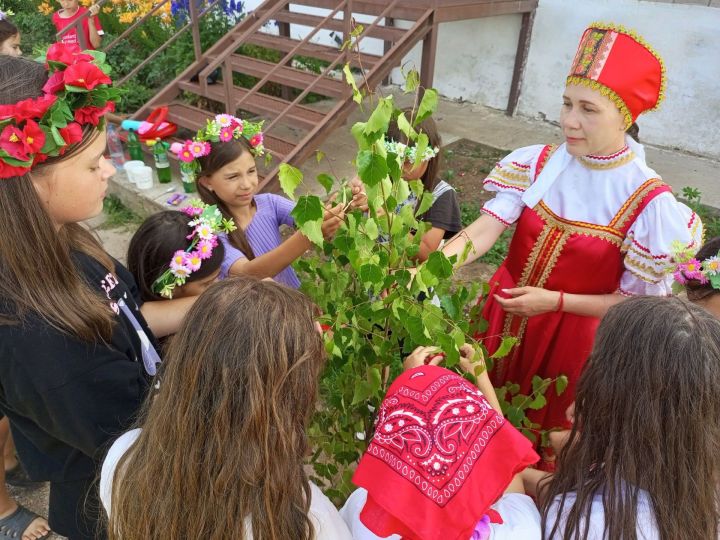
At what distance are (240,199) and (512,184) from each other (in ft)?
3.54

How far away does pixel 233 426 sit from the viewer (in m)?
1.03

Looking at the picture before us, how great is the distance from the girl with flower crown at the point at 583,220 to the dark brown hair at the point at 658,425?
51 cm

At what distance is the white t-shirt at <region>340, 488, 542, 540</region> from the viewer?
106 cm

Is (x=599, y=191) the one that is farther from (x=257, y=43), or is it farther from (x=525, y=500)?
(x=257, y=43)

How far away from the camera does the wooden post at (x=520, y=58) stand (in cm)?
565

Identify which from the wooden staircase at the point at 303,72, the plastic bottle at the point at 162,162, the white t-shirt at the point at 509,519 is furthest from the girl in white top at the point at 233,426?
the plastic bottle at the point at 162,162

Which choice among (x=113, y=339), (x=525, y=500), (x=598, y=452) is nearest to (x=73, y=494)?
(x=113, y=339)

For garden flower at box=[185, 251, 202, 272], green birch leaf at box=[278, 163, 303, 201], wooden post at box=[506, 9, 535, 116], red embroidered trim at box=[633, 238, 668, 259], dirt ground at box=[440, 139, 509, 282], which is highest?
green birch leaf at box=[278, 163, 303, 201]

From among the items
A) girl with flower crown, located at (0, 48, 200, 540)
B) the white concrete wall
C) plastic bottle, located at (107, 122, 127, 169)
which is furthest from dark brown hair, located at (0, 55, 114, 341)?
the white concrete wall

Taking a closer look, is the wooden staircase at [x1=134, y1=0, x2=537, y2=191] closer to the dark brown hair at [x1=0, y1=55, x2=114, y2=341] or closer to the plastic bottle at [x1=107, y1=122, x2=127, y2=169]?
the plastic bottle at [x1=107, y1=122, x2=127, y2=169]

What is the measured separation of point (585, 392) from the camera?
1129mm

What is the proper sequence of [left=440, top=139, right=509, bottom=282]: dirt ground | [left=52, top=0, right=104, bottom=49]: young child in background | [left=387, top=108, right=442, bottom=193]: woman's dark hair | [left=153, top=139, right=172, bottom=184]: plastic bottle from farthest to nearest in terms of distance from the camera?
1. [left=52, top=0, right=104, bottom=49]: young child in background
2. [left=153, top=139, right=172, bottom=184]: plastic bottle
3. [left=440, top=139, right=509, bottom=282]: dirt ground
4. [left=387, top=108, right=442, bottom=193]: woman's dark hair

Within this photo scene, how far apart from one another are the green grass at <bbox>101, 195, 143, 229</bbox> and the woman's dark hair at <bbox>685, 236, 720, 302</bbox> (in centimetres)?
429

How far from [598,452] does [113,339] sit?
46.0 inches
